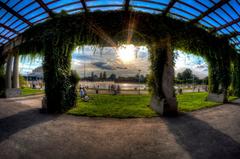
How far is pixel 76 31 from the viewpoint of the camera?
6434mm

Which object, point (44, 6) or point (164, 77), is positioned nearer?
point (44, 6)

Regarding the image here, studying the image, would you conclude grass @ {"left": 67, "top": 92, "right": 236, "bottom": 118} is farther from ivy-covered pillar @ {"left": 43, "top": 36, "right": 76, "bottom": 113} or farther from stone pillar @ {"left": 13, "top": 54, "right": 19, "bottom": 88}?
stone pillar @ {"left": 13, "top": 54, "right": 19, "bottom": 88}

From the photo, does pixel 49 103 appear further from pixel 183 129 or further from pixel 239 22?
pixel 239 22

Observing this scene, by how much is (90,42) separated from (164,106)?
5.14 metres

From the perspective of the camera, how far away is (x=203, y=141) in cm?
361

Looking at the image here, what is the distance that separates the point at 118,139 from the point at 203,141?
7.94 feet

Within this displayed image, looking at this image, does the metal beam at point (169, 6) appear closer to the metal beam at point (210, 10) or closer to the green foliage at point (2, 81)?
the metal beam at point (210, 10)

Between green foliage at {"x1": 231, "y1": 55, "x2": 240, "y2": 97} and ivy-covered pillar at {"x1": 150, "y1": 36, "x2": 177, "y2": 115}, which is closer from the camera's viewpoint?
ivy-covered pillar at {"x1": 150, "y1": 36, "x2": 177, "y2": 115}

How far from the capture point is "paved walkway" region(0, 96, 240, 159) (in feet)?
9.70

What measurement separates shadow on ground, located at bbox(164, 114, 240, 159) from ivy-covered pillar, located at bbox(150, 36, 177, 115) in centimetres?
148

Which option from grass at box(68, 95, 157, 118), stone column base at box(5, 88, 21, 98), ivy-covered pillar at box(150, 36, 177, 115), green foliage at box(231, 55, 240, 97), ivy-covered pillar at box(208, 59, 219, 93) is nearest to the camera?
grass at box(68, 95, 157, 118)

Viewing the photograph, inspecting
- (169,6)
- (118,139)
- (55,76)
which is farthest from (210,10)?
(55,76)

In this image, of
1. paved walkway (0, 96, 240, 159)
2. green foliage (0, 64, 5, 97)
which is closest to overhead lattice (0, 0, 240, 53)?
paved walkway (0, 96, 240, 159)

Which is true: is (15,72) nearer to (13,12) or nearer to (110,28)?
(13,12)
